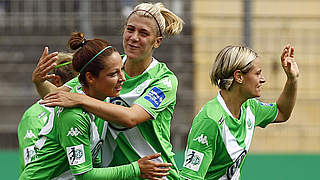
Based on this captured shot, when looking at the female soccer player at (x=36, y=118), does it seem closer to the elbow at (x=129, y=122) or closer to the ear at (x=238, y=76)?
the elbow at (x=129, y=122)

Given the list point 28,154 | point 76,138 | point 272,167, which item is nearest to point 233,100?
point 76,138

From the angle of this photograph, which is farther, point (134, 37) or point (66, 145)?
point (134, 37)

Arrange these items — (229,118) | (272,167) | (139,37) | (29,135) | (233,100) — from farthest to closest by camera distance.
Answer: (272,167)
(29,135)
(233,100)
(229,118)
(139,37)

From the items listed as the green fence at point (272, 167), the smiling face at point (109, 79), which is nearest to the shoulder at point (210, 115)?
the smiling face at point (109, 79)

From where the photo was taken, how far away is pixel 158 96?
4594 millimetres

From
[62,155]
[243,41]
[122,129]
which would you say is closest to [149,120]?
[122,129]

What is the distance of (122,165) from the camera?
4594mm

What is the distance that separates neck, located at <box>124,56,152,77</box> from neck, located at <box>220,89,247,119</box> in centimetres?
55

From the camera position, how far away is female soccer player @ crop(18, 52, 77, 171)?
5.27m

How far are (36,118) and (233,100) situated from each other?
141cm

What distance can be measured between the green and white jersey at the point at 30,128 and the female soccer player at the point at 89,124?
2.45 feet

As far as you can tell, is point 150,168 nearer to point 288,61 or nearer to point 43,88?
point 43,88

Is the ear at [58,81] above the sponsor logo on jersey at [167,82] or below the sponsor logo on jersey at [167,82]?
below

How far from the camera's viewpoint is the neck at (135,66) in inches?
186
